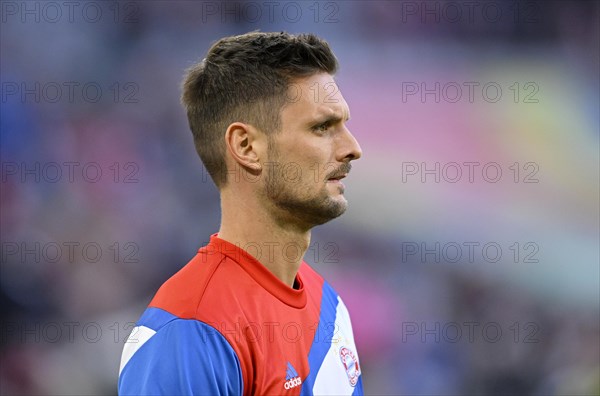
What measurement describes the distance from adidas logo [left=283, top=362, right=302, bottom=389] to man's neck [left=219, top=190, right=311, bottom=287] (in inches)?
9.9

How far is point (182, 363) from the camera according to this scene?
1.39 m

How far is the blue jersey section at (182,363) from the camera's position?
1.37m

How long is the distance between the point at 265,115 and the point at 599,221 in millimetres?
3548

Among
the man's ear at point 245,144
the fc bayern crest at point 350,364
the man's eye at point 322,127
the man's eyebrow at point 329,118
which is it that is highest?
the man's eyebrow at point 329,118

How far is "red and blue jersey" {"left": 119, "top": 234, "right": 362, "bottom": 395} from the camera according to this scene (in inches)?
55.0

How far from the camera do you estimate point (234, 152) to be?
5.42 feet

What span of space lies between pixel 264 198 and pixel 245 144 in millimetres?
146

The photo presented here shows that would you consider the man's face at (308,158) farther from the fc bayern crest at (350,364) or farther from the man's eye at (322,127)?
the fc bayern crest at (350,364)

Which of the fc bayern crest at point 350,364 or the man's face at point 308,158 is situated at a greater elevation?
the man's face at point 308,158

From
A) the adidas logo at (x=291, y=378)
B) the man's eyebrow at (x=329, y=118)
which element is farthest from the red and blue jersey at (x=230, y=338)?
the man's eyebrow at (x=329, y=118)

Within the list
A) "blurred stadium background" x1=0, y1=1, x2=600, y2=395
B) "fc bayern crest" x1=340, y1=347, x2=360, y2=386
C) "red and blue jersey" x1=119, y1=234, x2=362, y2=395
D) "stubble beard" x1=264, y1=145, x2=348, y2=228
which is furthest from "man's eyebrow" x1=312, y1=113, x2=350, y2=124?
"blurred stadium background" x1=0, y1=1, x2=600, y2=395

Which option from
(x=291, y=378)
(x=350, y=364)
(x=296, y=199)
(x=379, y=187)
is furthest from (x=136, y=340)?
(x=379, y=187)

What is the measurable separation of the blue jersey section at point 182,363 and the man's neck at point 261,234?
0.95 feet

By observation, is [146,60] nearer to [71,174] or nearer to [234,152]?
[71,174]
